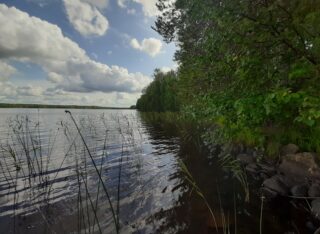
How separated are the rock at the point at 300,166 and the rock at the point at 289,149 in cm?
44

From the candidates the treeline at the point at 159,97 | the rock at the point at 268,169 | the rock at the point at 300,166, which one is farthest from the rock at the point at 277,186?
the treeline at the point at 159,97

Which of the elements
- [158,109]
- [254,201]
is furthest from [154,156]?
[158,109]

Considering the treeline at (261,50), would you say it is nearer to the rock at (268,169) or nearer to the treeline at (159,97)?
the rock at (268,169)

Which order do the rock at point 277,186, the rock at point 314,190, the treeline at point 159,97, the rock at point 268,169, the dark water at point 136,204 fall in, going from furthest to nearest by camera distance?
the treeline at point 159,97, the rock at point 268,169, the rock at point 277,186, the rock at point 314,190, the dark water at point 136,204

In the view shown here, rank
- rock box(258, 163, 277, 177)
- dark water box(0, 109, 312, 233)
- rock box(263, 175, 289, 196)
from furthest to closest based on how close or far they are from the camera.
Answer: rock box(258, 163, 277, 177)
rock box(263, 175, 289, 196)
dark water box(0, 109, 312, 233)

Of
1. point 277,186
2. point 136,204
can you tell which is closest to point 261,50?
point 277,186

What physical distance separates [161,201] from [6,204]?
453 centimetres

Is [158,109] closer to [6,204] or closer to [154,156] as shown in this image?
[154,156]

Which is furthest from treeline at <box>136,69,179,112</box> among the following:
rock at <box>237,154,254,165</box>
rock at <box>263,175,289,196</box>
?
rock at <box>263,175,289,196</box>

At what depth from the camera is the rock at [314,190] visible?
666 centimetres

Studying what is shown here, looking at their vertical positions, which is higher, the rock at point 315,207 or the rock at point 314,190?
the rock at point 314,190

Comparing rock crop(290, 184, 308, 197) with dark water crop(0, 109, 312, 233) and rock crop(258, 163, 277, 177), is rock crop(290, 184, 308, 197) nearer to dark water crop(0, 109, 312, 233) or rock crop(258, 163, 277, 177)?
dark water crop(0, 109, 312, 233)

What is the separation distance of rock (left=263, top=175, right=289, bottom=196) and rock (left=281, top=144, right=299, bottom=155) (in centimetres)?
120

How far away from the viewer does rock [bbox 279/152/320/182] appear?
7.47 metres
